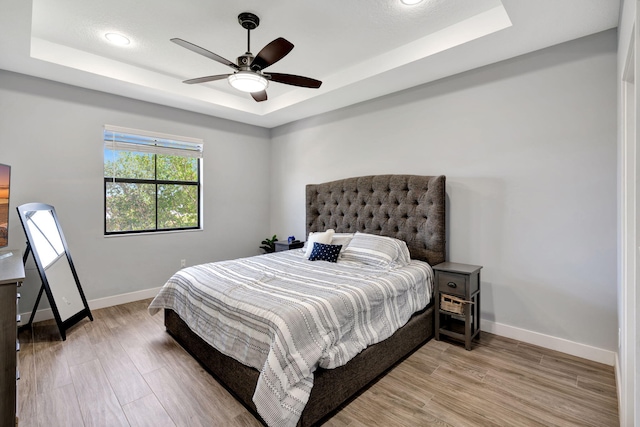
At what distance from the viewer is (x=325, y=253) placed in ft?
11.0

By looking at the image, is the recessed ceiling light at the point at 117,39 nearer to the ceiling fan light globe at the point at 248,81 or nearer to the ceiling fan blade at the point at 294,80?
the ceiling fan light globe at the point at 248,81

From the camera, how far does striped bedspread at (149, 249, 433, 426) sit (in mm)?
1670

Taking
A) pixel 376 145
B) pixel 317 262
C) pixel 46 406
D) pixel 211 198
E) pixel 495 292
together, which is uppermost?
pixel 376 145

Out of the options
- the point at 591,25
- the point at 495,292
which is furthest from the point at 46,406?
the point at 591,25

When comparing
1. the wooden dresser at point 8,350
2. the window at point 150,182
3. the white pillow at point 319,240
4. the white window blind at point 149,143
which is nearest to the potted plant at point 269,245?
the window at point 150,182

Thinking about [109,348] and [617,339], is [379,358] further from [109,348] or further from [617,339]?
[109,348]

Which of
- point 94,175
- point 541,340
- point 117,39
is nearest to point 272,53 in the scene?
point 117,39

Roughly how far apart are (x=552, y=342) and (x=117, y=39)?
470 centimetres

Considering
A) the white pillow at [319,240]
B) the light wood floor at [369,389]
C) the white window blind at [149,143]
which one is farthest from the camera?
the white window blind at [149,143]

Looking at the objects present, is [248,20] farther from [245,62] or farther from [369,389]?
[369,389]

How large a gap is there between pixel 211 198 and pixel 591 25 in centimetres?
450

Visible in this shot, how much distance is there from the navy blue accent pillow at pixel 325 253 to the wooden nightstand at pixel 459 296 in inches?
39.0

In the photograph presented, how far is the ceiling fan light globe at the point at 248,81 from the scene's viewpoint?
241 centimetres

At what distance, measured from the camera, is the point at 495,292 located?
9.84ft
